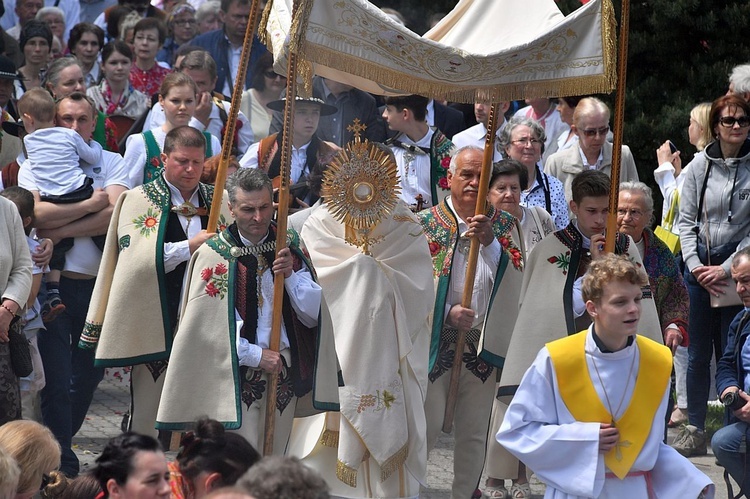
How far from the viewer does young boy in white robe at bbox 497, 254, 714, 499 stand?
18.0 feet

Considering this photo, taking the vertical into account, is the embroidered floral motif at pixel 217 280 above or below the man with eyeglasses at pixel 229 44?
below

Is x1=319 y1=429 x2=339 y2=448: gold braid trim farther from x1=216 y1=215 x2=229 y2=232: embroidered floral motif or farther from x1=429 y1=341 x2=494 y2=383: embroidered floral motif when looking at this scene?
x1=216 y1=215 x2=229 y2=232: embroidered floral motif

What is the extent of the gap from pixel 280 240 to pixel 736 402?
2486 millimetres

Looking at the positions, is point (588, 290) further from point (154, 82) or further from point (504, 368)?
point (154, 82)

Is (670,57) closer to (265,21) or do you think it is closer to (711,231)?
(711,231)

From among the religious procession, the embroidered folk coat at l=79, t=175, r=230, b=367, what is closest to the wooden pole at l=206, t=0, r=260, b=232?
the religious procession

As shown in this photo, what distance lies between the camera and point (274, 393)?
6.80m

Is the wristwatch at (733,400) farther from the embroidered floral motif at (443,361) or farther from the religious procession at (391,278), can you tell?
the embroidered floral motif at (443,361)

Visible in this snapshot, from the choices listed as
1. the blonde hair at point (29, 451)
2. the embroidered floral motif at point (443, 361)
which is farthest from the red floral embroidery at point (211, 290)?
the blonde hair at point (29, 451)

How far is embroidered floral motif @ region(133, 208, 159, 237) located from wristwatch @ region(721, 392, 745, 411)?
317 cm

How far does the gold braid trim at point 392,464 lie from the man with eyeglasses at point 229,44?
16.7 ft

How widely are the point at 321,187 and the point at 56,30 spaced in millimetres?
6213

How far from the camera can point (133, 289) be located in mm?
7301

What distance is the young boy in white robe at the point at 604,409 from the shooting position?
5473 mm
